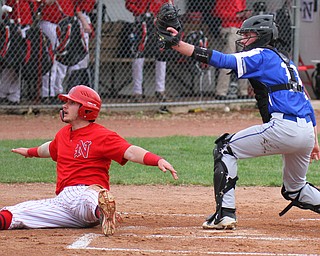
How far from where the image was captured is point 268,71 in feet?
19.4

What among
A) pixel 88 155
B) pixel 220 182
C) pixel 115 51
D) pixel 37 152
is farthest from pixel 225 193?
pixel 115 51

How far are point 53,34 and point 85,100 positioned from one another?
697cm

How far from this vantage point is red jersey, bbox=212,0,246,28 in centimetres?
1387

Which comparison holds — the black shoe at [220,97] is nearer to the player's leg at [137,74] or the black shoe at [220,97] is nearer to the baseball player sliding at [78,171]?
the player's leg at [137,74]

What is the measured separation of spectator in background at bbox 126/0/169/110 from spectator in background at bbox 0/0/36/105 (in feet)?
5.55

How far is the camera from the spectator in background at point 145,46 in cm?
1337

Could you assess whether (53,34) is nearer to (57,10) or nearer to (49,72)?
(57,10)

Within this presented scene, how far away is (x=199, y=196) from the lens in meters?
7.98

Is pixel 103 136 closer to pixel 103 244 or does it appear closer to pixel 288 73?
pixel 103 244

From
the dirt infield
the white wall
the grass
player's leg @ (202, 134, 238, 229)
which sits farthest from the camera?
the white wall

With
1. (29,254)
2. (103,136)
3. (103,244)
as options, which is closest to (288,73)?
(103,136)

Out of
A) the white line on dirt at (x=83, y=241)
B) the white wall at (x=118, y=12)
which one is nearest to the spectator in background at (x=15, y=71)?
the white wall at (x=118, y=12)

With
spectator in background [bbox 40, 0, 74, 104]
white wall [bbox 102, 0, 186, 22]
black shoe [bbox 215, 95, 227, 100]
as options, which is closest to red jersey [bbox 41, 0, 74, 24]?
spectator in background [bbox 40, 0, 74, 104]

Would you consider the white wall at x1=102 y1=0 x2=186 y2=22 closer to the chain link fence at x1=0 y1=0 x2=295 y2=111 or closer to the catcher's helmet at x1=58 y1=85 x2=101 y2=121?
the chain link fence at x1=0 y1=0 x2=295 y2=111
